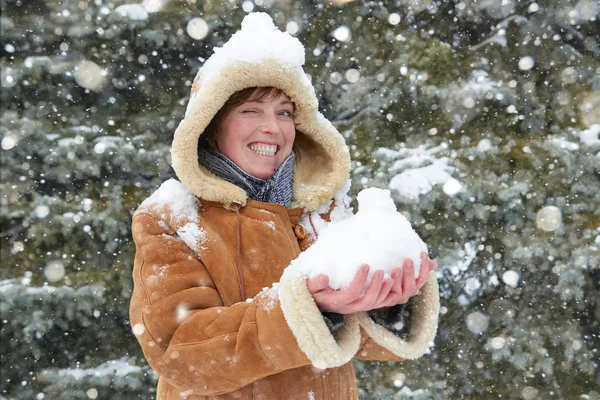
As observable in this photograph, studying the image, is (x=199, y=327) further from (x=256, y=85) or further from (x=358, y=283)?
(x=256, y=85)

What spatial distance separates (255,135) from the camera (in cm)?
160

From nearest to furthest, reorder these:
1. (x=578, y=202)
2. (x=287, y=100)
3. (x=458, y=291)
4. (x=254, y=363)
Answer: (x=254, y=363) → (x=287, y=100) → (x=578, y=202) → (x=458, y=291)

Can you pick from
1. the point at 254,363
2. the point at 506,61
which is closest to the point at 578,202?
the point at 506,61

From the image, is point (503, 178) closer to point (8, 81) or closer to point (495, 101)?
point (495, 101)

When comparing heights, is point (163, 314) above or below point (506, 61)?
above

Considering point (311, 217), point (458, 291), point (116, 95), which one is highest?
point (311, 217)

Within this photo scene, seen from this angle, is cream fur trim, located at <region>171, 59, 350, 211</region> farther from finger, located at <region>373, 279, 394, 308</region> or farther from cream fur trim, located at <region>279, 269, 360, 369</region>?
finger, located at <region>373, 279, 394, 308</region>

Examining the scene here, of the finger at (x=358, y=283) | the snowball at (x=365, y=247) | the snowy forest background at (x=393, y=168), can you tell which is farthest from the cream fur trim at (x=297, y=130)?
the snowy forest background at (x=393, y=168)

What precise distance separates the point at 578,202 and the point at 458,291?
1237 mm

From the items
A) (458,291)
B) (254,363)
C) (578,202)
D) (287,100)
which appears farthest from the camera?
(458,291)

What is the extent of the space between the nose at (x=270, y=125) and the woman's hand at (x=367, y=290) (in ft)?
2.19

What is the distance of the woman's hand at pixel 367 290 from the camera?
1001mm

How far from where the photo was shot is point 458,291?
421 cm

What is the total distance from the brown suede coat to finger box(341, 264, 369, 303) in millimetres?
191
